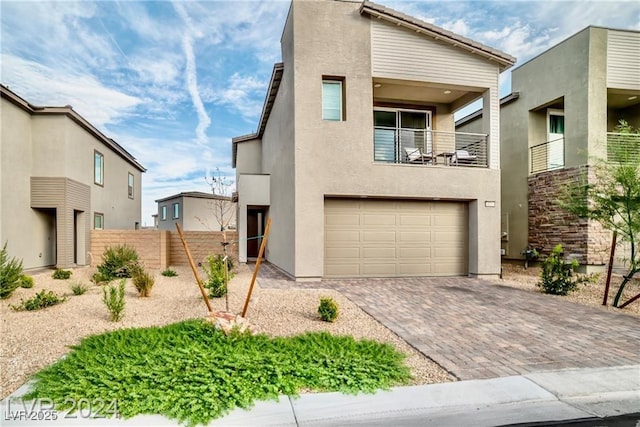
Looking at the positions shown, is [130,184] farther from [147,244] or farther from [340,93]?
[340,93]

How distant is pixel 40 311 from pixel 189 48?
898 cm

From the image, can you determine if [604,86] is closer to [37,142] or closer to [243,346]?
[243,346]

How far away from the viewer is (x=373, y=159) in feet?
33.7

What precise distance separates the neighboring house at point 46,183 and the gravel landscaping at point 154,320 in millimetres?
5101

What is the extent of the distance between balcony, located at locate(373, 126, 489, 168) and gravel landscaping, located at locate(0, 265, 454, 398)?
5.55m

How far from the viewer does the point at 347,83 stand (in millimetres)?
10078

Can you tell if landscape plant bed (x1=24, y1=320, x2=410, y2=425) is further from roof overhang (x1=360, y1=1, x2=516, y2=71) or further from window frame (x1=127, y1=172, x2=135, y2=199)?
window frame (x1=127, y1=172, x2=135, y2=199)

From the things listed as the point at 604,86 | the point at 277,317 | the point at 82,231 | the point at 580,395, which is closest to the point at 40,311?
the point at 277,317

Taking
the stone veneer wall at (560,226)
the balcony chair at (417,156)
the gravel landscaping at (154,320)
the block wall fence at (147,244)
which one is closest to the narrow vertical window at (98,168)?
the block wall fence at (147,244)

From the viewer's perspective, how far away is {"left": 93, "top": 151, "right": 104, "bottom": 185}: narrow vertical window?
16.4 meters

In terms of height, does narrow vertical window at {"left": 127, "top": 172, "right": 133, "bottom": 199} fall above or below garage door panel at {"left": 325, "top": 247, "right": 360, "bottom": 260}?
above

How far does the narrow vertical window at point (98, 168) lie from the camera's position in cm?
1638

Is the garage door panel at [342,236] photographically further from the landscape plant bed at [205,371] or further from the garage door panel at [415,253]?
the landscape plant bed at [205,371]

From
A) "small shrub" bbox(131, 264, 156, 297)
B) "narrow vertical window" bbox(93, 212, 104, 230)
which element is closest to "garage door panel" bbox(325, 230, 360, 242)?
"small shrub" bbox(131, 264, 156, 297)
